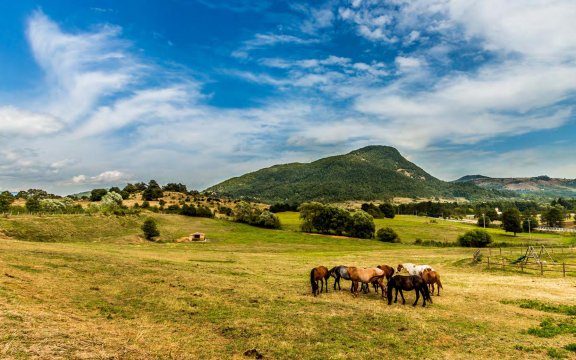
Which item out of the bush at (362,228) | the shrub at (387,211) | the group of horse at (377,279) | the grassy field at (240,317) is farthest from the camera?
the shrub at (387,211)

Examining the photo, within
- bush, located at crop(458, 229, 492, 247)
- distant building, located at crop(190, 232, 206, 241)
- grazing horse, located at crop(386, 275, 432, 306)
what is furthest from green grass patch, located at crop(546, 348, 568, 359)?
bush, located at crop(458, 229, 492, 247)

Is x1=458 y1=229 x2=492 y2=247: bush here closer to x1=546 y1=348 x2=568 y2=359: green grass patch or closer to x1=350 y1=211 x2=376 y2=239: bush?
x1=350 y1=211 x2=376 y2=239: bush

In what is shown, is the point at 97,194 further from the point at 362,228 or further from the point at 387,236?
the point at 387,236

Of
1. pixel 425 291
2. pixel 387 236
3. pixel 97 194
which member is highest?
pixel 97 194

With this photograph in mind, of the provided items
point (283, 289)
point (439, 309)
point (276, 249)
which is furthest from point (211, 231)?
point (439, 309)

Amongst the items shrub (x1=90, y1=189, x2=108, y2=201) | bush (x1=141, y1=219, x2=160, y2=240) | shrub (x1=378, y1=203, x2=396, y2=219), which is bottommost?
bush (x1=141, y1=219, x2=160, y2=240)

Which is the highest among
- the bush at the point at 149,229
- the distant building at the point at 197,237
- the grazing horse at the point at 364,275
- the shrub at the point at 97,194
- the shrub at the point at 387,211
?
the shrub at the point at 97,194

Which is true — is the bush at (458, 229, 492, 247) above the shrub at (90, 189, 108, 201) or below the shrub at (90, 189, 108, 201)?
below

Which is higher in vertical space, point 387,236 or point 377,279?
point 377,279

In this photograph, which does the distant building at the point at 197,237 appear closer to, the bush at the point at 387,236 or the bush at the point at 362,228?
the bush at the point at 362,228

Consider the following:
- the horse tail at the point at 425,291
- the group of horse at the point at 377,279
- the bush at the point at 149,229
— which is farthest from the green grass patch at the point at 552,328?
the bush at the point at 149,229

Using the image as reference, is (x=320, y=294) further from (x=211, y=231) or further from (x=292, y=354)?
(x=211, y=231)

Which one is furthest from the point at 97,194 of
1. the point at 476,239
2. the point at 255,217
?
the point at 476,239

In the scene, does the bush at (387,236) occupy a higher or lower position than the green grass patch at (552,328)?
lower
